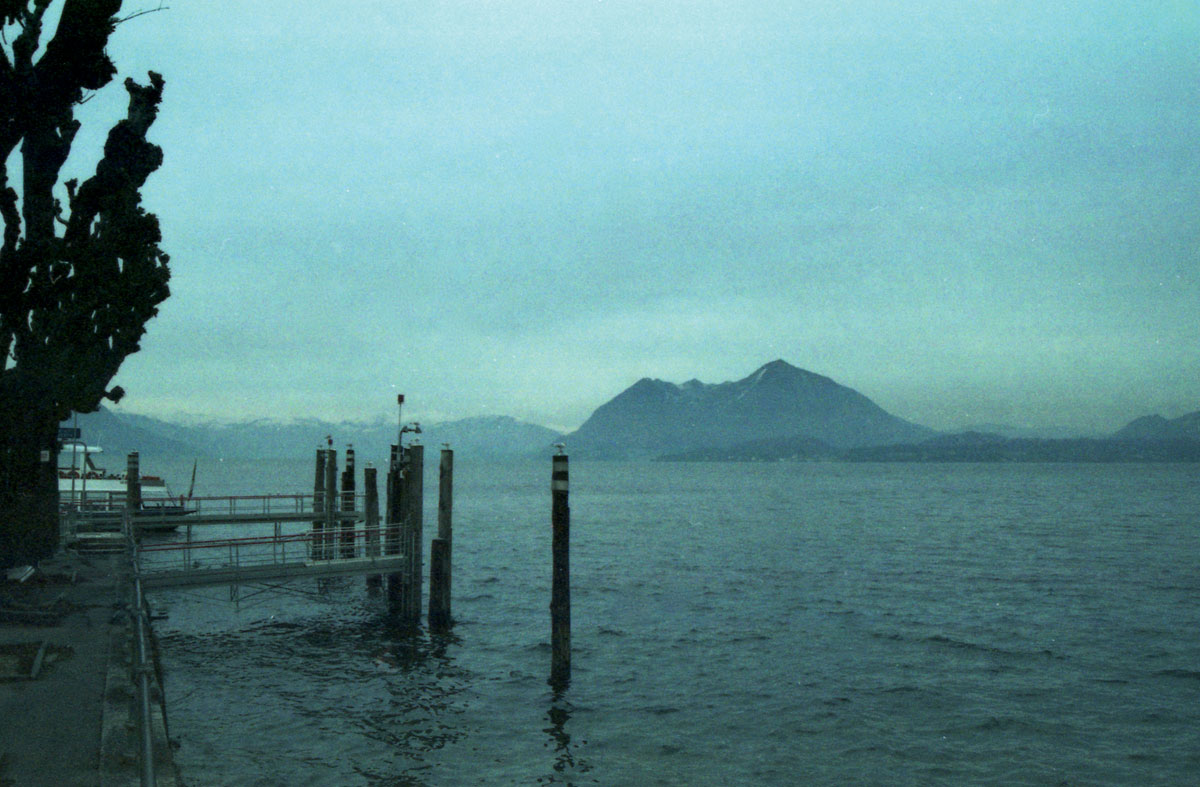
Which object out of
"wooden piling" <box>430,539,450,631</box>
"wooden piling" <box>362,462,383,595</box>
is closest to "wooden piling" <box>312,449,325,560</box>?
"wooden piling" <box>362,462,383,595</box>

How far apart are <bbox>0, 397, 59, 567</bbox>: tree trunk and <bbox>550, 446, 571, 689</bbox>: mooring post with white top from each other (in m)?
14.7

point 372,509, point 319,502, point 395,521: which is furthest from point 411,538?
point 319,502

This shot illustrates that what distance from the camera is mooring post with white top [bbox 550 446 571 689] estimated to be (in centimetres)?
2039

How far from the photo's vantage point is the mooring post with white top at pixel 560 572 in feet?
66.9

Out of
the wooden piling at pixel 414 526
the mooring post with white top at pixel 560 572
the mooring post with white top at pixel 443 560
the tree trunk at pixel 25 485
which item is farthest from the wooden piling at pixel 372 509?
the tree trunk at pixel 25 485

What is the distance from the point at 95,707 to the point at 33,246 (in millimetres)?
14405

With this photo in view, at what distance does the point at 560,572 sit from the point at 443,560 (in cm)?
683

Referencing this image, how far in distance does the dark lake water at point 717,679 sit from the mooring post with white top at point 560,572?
0.58 m

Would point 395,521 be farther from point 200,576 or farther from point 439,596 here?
point 200,576

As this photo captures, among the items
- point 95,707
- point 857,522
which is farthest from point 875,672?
point 857,522

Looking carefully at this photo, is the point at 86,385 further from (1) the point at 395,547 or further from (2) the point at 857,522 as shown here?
(2) the point at 857,522

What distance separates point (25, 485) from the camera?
2422cm

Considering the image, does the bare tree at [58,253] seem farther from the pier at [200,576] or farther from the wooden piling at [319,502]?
the wooden piling at [319,502]

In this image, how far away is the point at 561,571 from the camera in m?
20.7
